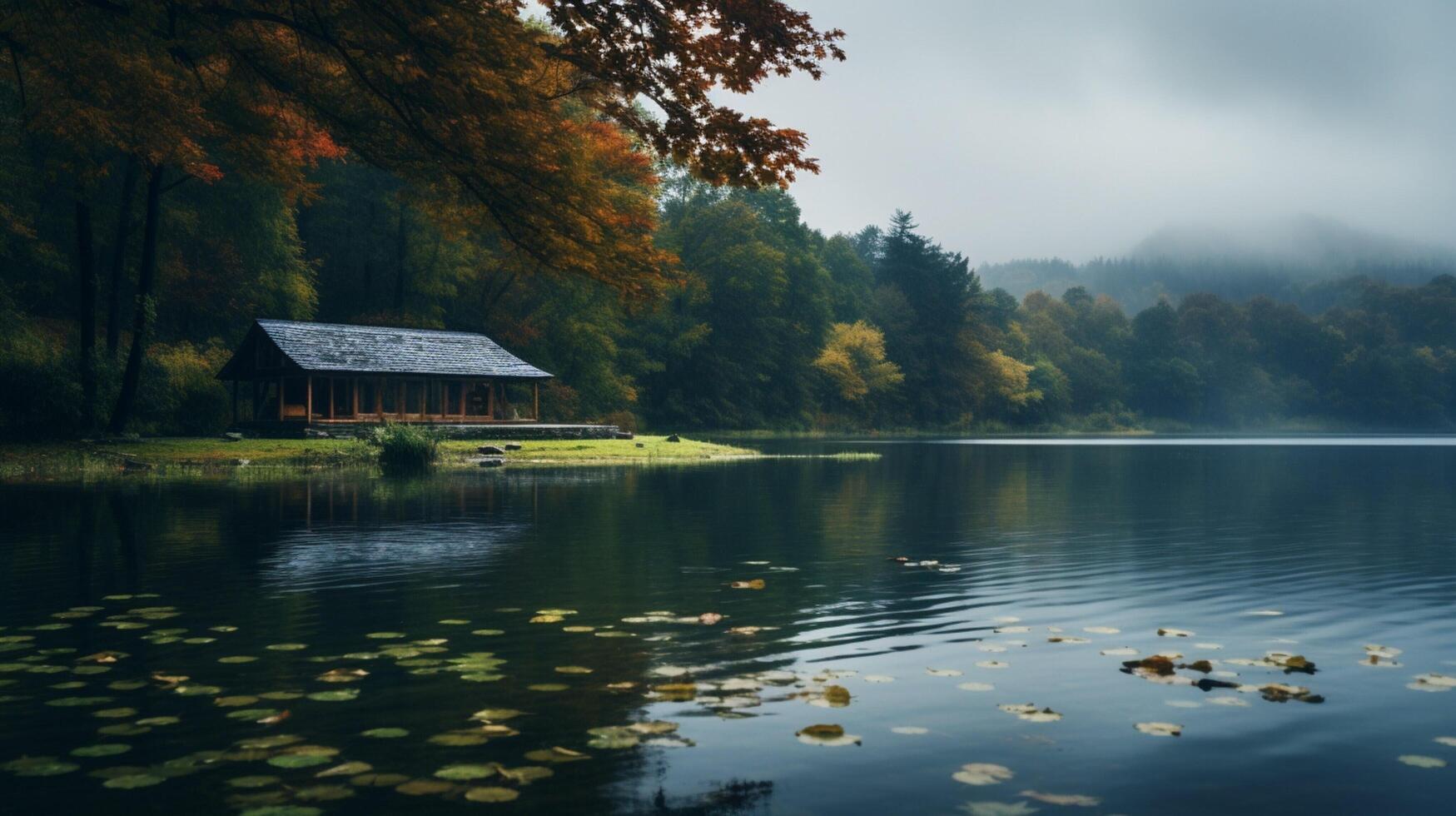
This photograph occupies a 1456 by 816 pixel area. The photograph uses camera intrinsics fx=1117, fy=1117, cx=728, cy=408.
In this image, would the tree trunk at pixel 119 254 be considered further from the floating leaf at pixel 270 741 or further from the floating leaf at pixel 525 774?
the floating leaf at pixel 525 774

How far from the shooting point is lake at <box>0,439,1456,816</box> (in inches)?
230

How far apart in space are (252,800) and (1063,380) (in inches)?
5317

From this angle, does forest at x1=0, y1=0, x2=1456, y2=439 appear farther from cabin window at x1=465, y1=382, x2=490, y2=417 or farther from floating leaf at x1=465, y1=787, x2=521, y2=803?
floating leaf at x1=465, y1=787, x2=521, y2=803

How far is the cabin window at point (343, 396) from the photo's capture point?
5603 cm

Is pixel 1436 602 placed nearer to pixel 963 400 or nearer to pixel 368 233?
pixel 368 233

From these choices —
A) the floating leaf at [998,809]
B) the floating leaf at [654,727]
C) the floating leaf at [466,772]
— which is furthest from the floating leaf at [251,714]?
the floating leaf at [998,809]

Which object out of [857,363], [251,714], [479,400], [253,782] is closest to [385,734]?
[253,782]

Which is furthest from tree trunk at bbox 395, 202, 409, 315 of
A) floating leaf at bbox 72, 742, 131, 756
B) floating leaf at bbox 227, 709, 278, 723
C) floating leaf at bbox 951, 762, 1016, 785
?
floating leaf at bbox 951, 762, 1016, 785

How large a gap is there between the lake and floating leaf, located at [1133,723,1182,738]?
2 cm

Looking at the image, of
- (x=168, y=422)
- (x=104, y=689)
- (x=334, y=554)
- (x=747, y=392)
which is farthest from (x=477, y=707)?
(x=747, y=392)

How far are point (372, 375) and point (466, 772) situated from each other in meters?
50.3

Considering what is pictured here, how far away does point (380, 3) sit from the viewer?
15.2 metres

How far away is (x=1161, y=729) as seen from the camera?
6.78 metres

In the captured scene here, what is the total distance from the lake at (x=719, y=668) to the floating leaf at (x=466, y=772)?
22 mm
